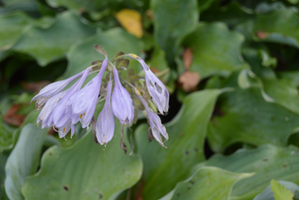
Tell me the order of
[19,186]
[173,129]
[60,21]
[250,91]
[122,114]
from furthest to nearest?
[60,21], [250,91], [173,129], [19,186], [122,114]

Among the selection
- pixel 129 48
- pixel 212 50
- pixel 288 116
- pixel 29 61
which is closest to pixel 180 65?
pixel 212 50

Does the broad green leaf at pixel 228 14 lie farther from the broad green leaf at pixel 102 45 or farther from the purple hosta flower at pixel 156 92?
the purple hosta flower at pixel 156 92

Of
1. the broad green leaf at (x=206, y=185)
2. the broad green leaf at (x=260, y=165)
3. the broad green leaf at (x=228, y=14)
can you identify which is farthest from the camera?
the broad green leaf at (x=228, y=14)

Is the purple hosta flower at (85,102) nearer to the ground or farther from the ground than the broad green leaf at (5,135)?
farther from the ground

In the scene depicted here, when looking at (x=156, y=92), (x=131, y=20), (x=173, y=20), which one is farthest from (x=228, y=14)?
(x=156, y=92)

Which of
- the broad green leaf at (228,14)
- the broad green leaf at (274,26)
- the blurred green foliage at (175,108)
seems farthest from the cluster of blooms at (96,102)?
the broad green leaf at (228,14)

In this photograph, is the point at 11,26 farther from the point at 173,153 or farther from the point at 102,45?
the point at 173,153

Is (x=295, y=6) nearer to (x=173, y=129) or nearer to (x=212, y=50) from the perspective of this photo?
(x=212, y=50)
